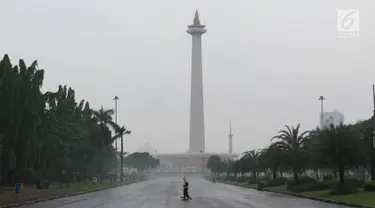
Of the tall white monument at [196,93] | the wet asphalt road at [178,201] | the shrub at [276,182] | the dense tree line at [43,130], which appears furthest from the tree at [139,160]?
the wet asphalt road at [178,201]

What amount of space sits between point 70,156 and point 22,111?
2692 centimetres

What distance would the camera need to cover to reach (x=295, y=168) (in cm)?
5803

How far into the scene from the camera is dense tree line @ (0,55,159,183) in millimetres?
52000

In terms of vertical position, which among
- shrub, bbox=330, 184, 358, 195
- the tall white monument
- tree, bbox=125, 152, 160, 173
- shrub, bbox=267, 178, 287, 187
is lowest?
shrub, bbox=267, 178, 287, 187

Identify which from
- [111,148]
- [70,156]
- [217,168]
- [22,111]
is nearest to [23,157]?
[22,111]

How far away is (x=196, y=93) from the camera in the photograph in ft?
570

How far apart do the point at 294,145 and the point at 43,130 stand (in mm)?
25440

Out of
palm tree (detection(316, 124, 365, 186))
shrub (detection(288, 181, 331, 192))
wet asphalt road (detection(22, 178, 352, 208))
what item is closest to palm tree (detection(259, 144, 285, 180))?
shrub (detection(288, 181, 331, 192))

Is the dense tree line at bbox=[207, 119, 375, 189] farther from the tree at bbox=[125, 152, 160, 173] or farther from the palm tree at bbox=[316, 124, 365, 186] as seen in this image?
the tree at bbox=[125, 152, 160, 173]

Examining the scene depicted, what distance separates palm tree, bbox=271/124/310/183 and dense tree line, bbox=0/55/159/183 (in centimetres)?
2412

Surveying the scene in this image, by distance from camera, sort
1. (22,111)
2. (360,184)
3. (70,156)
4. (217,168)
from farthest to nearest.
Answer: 1. (217,168)
2. (70,156)
3. (22,111)
4. (360,184)

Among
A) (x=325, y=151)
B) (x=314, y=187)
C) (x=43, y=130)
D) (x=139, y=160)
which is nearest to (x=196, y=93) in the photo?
(x=139, y=160)

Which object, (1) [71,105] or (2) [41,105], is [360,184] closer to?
(2) [41,105]

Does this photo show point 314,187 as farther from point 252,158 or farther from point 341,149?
point 252,158
